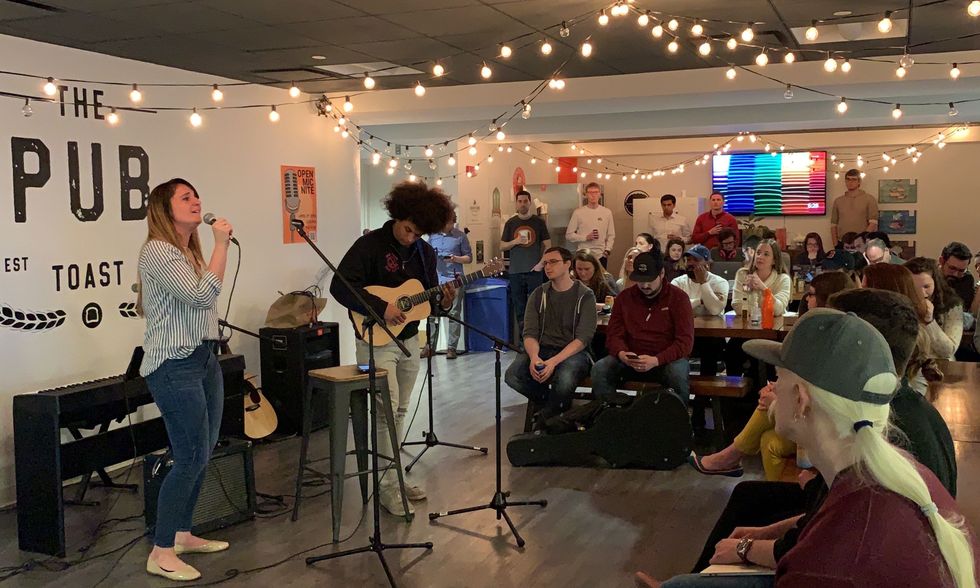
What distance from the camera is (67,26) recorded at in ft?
15.7

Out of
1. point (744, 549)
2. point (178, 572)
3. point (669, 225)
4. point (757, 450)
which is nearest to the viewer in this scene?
point (744, 549)

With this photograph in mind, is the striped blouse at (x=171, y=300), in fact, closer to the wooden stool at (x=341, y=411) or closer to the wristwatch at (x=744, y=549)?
the wooden stool at (x=341, y=411)

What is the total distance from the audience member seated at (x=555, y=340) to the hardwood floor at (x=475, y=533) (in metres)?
0.53

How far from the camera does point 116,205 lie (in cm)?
549

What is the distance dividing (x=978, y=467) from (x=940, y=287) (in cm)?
183

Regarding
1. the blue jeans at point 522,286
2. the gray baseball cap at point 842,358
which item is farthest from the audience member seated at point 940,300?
the blue jeans at point 522,286

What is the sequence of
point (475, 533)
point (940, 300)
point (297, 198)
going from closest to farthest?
point (475, 533), point (940, 300), point (297, 198)

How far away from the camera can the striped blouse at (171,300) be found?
11.5 ft

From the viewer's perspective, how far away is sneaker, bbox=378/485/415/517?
4406mm

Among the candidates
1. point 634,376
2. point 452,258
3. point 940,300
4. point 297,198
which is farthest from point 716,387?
point 452,258

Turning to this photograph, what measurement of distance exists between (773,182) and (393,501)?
969cm

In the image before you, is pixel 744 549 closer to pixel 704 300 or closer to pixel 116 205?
pixel 704 300

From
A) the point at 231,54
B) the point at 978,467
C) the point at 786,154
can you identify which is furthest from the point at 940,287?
the point at 786,154

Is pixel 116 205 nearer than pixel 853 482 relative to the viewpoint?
No
